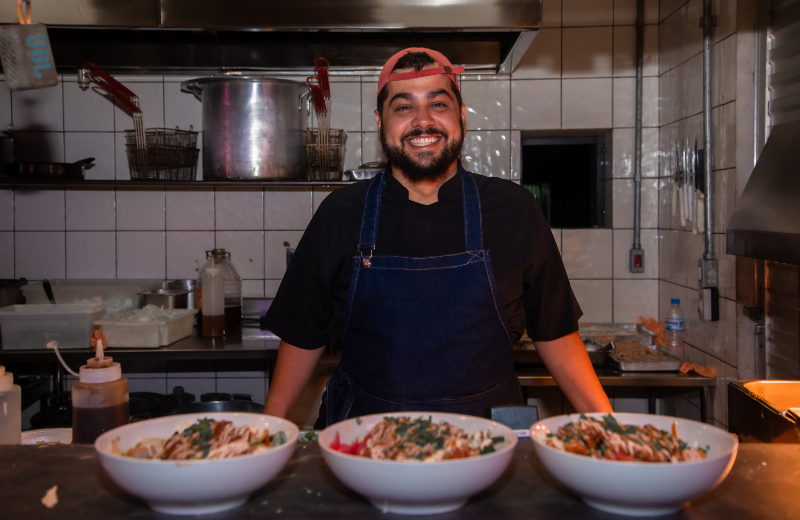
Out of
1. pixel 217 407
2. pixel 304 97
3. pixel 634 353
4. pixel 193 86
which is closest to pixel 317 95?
pixel 304 97

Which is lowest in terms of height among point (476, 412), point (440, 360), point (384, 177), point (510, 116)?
point (476, 412)

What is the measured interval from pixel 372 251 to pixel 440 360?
301 mm

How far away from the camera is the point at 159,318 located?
2.56 metres

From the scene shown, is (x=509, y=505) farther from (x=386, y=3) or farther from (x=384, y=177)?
(x=386, y=3)

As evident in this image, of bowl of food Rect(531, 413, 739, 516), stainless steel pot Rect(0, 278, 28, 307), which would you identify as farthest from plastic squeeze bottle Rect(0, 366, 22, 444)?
stainless steel pot Rect(0, 278, 28, 307)

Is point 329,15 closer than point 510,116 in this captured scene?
Yes

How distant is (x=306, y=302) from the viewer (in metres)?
1.55

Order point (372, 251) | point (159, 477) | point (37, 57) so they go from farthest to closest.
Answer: point (372, 251) → point (37, 57) → point (159, 477)

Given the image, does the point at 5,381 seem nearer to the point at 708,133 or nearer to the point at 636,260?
the point at 708,133

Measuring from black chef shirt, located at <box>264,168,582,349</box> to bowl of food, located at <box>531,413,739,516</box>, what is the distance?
696 mm

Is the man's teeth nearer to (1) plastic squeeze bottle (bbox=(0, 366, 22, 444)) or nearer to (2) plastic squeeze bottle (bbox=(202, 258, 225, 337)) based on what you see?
(1) plastic squeeze bottle (bbox=(0, 366, 22, 444))

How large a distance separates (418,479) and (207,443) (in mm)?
254

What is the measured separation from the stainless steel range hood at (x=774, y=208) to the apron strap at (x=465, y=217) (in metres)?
0.68

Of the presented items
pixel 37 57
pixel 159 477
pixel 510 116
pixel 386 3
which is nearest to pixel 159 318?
pixel 37 57
